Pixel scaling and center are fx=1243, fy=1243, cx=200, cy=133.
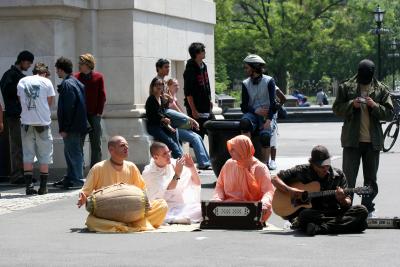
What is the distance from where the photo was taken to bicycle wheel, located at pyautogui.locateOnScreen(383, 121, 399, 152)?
2671 centimetres

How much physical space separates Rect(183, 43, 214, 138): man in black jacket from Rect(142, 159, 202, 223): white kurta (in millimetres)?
4918

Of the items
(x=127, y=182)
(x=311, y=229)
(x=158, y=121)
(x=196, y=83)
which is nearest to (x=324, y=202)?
(x=311, y=229)

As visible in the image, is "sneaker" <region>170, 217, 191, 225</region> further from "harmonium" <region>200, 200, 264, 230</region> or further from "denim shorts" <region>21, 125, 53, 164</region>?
"denim shorts" <region>21, 125, 53, 164</region>

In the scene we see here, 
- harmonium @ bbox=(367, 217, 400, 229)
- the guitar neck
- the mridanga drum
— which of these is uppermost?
the guitar neck

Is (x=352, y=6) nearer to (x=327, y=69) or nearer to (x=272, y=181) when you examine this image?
(x=327, y=69)

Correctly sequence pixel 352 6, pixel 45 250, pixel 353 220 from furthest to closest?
pixel 352 6 → pixel 353 220 → pixel 45 250

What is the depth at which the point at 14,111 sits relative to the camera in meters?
17.7

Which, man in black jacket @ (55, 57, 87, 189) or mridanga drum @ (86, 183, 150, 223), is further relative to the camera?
man in black jacket @ (55, 57, 87, 189)

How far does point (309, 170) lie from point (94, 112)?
616cm

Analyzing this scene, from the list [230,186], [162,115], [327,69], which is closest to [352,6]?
[327,69]

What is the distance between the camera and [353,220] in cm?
1200

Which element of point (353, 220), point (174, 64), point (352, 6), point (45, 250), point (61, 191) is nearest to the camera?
point (45, 250)

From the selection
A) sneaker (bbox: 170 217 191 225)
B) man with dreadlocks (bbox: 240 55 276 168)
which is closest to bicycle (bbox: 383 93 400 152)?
man with dreadlocks (bbox: 240 55 276 168)

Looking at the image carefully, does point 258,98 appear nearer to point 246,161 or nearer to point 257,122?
point 257,122
